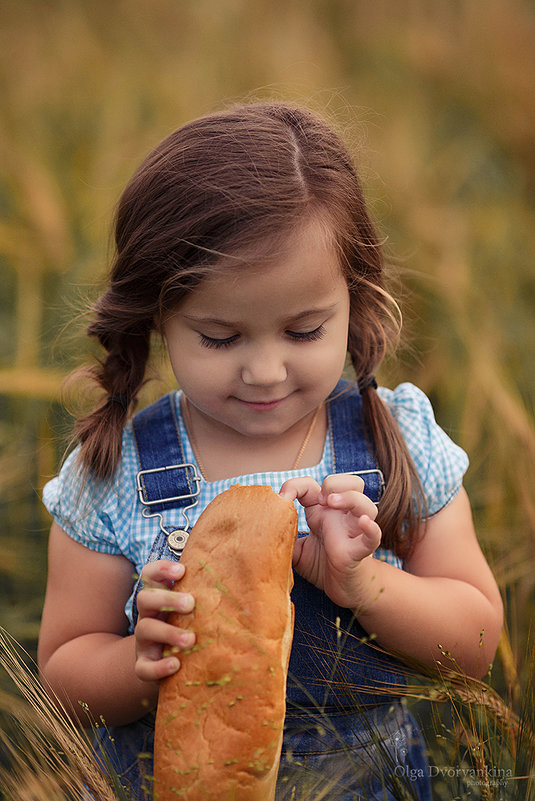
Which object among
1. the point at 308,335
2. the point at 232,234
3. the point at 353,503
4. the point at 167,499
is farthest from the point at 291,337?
the point at 167,499

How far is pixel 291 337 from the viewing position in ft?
4.34

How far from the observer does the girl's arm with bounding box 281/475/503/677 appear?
3.97 ft

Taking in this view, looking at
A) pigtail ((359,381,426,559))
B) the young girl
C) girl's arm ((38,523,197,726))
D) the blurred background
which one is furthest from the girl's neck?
the blurred background

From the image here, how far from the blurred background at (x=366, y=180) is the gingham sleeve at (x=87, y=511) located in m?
0.51

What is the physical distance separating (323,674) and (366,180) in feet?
4.10

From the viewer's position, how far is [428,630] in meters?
1.40

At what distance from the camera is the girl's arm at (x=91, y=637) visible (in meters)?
1.42

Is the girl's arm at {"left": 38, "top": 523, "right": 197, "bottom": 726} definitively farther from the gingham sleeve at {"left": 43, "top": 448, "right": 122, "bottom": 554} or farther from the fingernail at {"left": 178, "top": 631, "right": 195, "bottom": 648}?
the fingernail at {"left": 178, "top": 631, "right": 195, "bottom": 648}

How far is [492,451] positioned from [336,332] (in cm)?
98

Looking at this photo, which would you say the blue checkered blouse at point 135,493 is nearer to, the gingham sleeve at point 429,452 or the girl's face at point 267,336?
the gingham sleeve at point 429,452

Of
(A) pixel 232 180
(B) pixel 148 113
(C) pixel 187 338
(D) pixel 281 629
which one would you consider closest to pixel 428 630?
(D) pixel 281 629

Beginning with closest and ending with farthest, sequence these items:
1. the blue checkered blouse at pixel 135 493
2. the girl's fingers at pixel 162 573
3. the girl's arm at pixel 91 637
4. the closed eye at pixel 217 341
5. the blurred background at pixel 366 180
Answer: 1. the girl's fingers at pixel 162 573
2. the closed eye at pixel 217 341
3. the girl's arm at pixel 91 637
4. the blue checkered blouse at pixel 135 493
5. the blurred background at pixel 366 180

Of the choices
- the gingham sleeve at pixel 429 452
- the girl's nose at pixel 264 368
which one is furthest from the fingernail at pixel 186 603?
the gingham sleeve at pixel 429 452

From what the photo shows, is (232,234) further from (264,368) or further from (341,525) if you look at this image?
(341,525)
